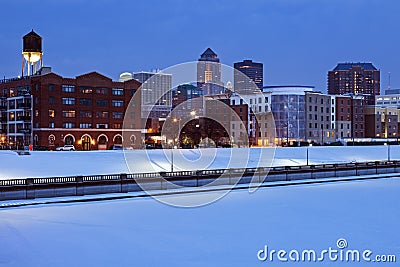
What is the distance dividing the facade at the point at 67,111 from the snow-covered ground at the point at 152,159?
2614cm

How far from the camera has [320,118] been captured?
12988 cm

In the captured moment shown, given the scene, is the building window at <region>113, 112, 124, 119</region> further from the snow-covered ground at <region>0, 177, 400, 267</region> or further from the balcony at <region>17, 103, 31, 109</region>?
the snow-covered ground at <region>0, 177, 400, 267</region>

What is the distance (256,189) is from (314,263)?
2484 centimetres

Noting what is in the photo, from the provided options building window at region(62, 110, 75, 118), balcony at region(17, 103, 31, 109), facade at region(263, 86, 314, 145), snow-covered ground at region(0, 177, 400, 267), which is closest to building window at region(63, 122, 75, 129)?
building window at region(62, 110, 75, 118)

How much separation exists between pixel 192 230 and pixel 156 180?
18671mm

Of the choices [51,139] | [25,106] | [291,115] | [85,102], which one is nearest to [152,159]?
[51,139]

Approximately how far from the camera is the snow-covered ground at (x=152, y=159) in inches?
2106

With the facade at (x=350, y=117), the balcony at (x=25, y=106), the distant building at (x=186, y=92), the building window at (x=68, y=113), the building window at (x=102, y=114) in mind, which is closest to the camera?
the building window at (x=68, y=113)

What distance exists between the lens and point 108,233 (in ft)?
76.1

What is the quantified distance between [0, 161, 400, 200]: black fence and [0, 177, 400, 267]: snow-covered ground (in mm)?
4412

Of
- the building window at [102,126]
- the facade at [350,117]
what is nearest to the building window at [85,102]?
the building window at [102,126]

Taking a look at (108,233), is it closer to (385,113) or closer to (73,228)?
(73,228)

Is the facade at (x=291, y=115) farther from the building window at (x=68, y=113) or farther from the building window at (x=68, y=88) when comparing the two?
the building window at (x=68, y=88)

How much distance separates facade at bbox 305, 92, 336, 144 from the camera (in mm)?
128250
